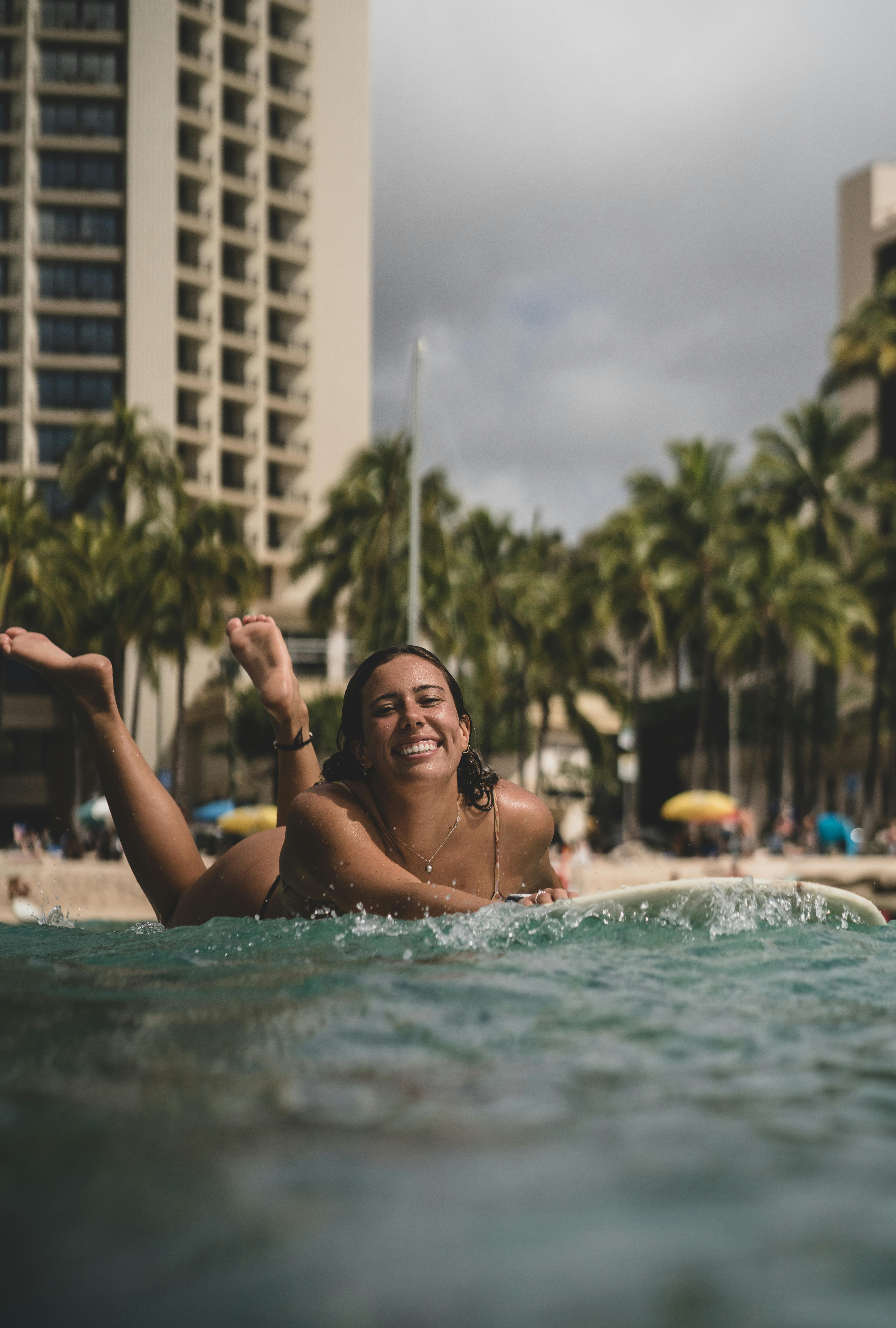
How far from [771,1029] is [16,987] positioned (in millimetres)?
1881

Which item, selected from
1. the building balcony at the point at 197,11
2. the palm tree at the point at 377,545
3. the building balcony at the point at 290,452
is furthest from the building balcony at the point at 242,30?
the palm tree at the point at 377,545

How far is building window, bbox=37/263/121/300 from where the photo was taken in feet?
198

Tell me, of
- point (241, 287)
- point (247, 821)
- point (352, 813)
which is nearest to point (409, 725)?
point (352, 813)

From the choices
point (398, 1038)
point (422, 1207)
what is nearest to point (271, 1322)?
point (422, 1207)

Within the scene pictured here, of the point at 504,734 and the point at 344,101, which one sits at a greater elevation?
the point at 344,101

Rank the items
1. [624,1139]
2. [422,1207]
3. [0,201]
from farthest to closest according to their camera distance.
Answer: [0,201] → [624,1139] → [422,1207]

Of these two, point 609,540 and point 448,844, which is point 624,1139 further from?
point 609,540

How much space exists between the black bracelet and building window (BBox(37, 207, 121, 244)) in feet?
199

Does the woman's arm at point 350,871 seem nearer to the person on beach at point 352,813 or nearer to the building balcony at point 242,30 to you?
the person on beach at point 352,813

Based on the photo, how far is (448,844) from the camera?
15.0 feet

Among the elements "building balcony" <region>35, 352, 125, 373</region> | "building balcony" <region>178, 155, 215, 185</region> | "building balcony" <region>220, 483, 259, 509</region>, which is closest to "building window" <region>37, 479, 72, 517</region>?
"building balcony" <region>35, 352, 125, 373</region>

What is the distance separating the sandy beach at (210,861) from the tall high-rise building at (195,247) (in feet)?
99.7

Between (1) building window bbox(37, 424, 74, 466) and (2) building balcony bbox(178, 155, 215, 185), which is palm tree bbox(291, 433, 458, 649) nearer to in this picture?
(1) building window bbox(37, 424, 74, 466)

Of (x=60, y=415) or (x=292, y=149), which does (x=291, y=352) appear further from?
(x=60, y=415)
